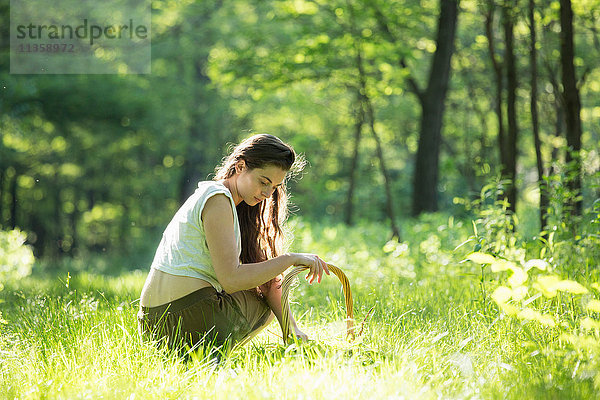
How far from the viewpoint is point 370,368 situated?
290cm

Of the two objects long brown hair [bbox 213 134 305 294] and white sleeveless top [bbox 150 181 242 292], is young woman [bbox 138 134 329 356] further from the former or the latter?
long brown hair [bbox 213 134 305 294]

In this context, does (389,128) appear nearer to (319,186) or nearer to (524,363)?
(319,186)

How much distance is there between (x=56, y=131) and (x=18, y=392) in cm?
2101

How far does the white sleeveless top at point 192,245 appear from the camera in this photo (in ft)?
10.8

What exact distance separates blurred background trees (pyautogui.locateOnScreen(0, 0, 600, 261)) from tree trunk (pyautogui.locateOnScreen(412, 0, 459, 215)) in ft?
0.10

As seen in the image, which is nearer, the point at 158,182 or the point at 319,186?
the point at 319,186

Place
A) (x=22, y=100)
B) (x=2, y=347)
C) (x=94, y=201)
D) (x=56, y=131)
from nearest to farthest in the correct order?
(x=2, y=347)
(x=22, y=100)
(x=56, y=131)
(x=94, y=201)

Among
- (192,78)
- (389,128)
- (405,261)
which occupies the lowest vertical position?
(405,261)

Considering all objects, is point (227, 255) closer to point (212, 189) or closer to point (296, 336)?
point (212, 189)

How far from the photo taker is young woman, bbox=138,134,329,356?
3.22 metres

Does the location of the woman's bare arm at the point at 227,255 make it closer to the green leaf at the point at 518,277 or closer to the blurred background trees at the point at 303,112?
the green leaf at the point at 518,277

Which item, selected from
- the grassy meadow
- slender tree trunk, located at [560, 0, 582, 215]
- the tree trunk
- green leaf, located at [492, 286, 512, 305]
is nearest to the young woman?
the grassy meadow

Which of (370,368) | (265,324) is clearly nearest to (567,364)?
(370,368)

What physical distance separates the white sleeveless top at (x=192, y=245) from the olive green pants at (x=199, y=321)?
0.33 feet
